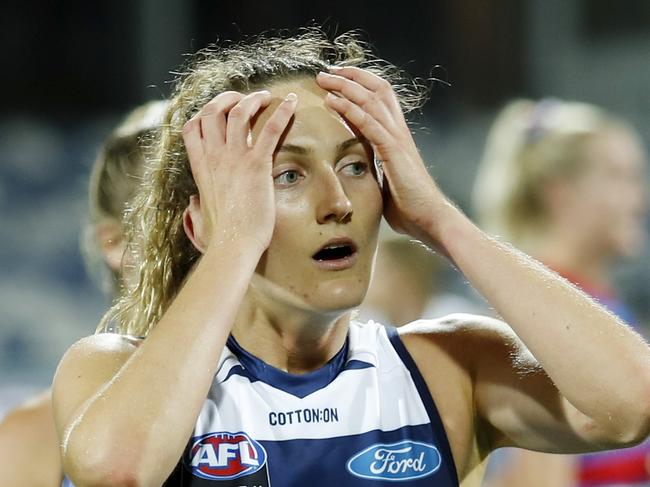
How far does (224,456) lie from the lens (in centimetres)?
202

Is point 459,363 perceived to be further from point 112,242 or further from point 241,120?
point 112,242

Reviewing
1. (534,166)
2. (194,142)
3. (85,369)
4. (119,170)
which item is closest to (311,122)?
(194,142)

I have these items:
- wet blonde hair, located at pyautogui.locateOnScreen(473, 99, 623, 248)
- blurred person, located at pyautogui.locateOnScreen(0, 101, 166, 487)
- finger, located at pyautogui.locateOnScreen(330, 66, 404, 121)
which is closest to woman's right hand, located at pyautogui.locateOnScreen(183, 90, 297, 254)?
finger, located at pyautogui.locateOnScreen(330, 66, 404, 121)

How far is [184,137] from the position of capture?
211cm

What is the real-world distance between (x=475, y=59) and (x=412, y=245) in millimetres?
2058

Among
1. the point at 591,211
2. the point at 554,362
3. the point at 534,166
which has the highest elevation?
the point at 554,362

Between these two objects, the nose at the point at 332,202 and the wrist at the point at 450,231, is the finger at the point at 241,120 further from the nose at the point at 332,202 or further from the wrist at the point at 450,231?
the wrist at the point at 450,231

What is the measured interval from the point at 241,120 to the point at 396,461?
61 centimetres

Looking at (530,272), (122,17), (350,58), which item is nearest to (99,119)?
(122,17)

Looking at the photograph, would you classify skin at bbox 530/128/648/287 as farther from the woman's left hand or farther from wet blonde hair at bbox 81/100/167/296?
the woman's left hand

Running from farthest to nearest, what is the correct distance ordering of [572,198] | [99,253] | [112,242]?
[572,198] → [99,253] → [112,242]

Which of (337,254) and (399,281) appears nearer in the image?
(337,254)

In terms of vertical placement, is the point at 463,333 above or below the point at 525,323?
below

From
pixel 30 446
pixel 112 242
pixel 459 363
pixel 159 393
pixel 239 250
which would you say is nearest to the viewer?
pixel 159 393
